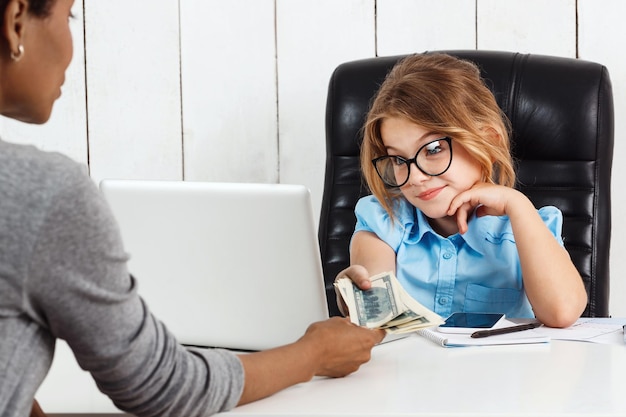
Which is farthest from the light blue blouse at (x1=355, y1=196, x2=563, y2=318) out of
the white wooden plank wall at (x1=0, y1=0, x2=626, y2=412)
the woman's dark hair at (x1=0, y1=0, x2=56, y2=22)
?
the woman's dark hair at (x1=0, y1=0, x2=56, y2=22)

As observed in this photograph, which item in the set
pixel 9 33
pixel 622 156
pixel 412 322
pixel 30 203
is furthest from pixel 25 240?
pixel 622 156

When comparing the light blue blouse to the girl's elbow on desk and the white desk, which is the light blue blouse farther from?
the white desk

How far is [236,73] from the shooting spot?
2615 millimetres

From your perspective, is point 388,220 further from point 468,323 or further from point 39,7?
point 39,7

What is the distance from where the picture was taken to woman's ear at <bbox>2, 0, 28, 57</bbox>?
0.81m

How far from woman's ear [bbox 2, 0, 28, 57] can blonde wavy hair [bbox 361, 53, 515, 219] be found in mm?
1002

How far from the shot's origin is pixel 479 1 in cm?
249

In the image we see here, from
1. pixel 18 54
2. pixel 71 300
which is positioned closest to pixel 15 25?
pixel 18 54

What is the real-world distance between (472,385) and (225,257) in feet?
1.29

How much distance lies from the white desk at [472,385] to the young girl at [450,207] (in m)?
0.35

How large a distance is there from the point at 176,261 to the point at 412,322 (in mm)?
358

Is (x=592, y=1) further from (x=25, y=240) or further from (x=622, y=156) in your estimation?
(x=25, y=240)

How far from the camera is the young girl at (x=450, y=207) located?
164 centimetres

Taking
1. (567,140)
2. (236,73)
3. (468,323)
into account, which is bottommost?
(468,323)
